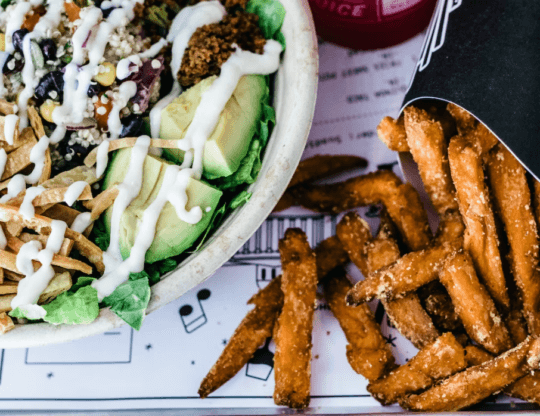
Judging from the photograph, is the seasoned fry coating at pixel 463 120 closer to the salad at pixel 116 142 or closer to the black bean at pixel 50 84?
the salad at pixel 116 142

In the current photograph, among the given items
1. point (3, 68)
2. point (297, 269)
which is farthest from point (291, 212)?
point (3, 68)

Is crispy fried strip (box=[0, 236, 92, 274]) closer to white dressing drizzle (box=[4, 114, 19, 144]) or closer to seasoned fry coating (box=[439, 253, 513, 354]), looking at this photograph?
white dressing drizzle (box=[4, 114, 19, 144])

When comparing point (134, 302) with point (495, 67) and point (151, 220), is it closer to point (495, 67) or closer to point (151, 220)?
point (151, 220)

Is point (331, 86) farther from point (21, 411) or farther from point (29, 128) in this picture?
point (21, 411)

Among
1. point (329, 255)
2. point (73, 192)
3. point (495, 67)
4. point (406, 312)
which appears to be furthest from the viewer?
point (329, 255)

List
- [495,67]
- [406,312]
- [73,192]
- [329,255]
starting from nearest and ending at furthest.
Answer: [495,67]
[73,192]
[406,312]
[329,255]

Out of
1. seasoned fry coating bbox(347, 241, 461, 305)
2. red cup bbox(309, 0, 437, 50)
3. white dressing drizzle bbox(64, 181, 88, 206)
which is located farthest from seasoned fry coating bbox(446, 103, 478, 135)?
white dressing drizzle bbox(64, 181, 88, 206)

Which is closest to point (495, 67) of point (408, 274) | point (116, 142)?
point (408, 274)
